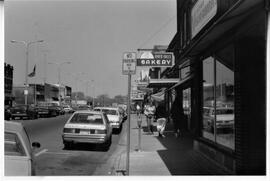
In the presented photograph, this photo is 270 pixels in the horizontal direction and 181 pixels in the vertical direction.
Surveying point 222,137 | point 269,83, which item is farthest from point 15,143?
point 222,137

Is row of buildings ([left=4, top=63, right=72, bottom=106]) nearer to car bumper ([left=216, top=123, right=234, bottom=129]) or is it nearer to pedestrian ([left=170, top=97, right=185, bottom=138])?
pedestrian ([left=170, top=97, right=185, bottom=138])

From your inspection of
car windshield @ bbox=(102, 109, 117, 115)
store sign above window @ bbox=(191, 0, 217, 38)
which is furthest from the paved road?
car windshield @ bbox=(102, 109, 117, 115)

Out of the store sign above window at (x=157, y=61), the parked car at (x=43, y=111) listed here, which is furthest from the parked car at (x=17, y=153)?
the parked car at (x=43, y=111)

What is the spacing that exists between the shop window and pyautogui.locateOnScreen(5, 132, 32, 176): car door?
440 centimetres

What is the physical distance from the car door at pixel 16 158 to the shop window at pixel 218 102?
4.40 m

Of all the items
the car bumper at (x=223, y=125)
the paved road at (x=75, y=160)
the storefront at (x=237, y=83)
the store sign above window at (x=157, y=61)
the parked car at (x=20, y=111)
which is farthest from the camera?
the parked car at (x=20, y=111)

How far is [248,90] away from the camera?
7.65 meters

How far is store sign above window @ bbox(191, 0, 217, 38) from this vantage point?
924cm

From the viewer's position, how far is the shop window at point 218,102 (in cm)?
859

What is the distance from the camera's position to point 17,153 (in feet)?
18.4

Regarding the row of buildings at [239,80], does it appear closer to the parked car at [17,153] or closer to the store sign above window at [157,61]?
the store sign above window at [157,61]

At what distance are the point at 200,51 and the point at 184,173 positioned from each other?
365 centimetres

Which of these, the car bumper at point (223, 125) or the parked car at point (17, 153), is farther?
the car bumper at point (223, 125)
